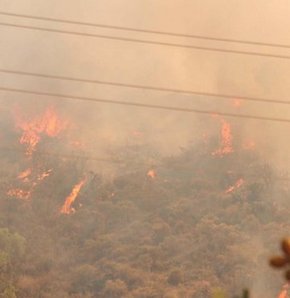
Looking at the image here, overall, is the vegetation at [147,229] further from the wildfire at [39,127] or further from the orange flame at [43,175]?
the wildfire at [39,127]

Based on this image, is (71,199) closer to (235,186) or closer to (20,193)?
(20,193)

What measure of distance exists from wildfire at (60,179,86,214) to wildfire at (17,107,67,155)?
6.68 m

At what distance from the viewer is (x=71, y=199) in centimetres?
6269

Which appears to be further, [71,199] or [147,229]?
[71,199]

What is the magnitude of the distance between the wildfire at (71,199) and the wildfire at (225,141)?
45.5ft

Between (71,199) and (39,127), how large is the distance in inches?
473

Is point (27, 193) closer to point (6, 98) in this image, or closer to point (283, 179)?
point (6, 98)

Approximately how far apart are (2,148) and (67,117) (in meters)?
7.86

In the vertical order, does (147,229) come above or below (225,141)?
below

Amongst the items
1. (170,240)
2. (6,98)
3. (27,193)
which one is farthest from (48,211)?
(6,98)

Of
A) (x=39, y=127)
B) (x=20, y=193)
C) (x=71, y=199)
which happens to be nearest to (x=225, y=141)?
(x=71, y=199)

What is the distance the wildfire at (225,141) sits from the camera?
70875 mm

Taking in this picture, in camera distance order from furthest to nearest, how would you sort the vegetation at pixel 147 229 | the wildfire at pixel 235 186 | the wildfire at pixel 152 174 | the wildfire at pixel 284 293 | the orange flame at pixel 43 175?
1. the wildfire at pixel 152 174
2. the orange flame at pixel 43 175
3. the wildfire at pixel 235 186
4. the wildfire at pixel 284 293
5. the vegetation at pixel 147 229

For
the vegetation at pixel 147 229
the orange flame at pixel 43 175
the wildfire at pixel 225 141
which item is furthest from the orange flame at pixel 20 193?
the wildfire at pixel 225 141
